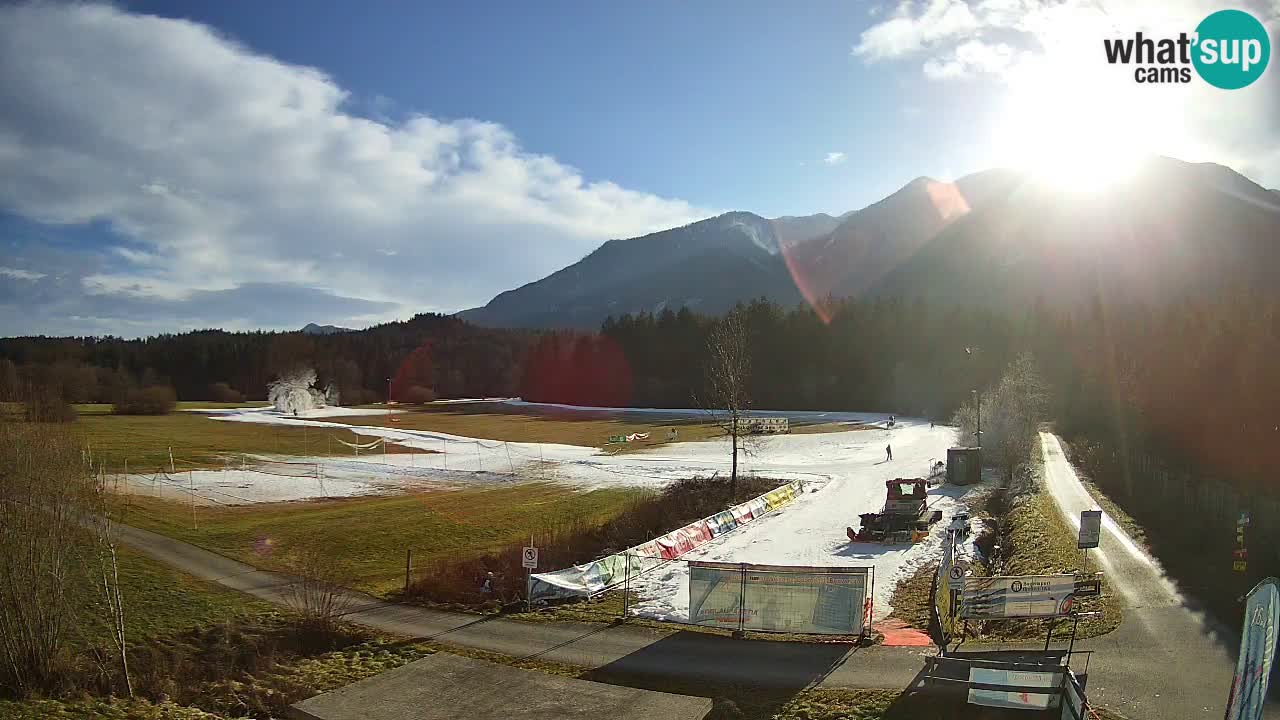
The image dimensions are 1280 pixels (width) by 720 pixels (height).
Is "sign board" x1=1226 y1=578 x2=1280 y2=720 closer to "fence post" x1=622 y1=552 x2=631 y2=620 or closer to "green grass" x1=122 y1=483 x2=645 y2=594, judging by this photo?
"fence post" x1=622 y1=552 x2=631 y2=620

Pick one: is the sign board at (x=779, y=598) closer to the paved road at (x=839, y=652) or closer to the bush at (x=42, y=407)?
the paved road at (x=839, y=652)

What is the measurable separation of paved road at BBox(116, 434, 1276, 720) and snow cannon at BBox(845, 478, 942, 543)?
29.6ft

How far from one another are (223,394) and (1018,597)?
163 metres

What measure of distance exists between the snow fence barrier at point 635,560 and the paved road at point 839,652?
210cm

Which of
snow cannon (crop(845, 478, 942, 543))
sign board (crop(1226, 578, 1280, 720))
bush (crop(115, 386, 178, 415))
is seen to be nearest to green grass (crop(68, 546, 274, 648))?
sign board (crop(1226, 578, 1280, 720))

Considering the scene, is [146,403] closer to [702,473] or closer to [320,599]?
[702,473]

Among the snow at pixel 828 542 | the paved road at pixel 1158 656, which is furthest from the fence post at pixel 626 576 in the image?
the paved road at pixel 1158 656

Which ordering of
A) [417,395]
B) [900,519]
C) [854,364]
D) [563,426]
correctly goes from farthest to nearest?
[417,395], [854,364], [563,426], [900,519]

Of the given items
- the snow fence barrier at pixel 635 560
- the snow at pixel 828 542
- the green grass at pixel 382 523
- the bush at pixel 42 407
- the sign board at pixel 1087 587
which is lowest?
the green grass at pixel 382 523

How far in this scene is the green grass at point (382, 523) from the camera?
2886cm

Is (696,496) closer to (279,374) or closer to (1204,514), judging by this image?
(1204,514)

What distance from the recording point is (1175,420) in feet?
122

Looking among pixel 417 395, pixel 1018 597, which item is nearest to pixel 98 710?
pixel 1018 597

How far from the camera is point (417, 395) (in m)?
165
